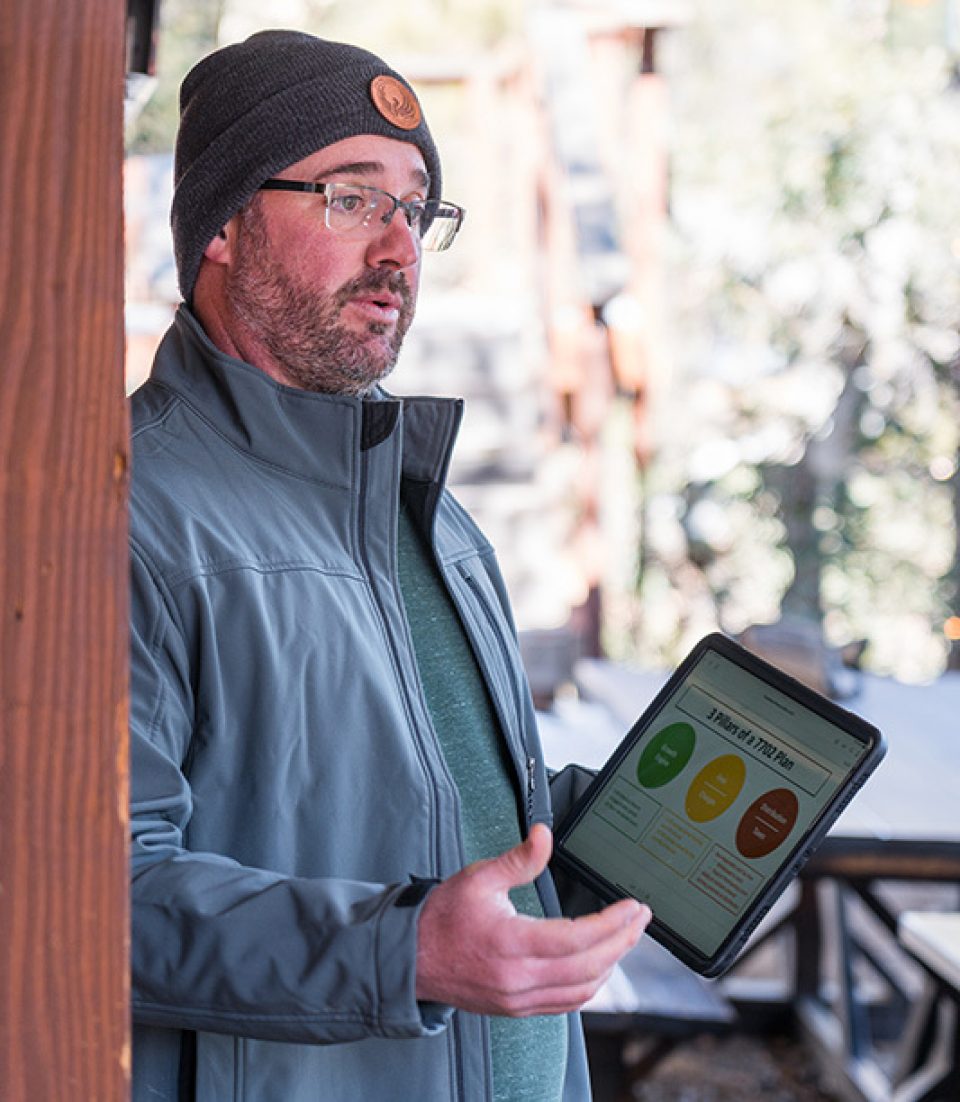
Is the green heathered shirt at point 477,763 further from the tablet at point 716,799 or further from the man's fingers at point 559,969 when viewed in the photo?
the man's fingers at point 559,969

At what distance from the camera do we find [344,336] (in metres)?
1.58

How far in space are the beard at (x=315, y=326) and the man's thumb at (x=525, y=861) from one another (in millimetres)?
631

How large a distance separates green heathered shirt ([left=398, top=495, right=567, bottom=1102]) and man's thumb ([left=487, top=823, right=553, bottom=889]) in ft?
1.22

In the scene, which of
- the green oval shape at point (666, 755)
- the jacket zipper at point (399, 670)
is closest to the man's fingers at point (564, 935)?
the jacket zipper at point (399, 670)

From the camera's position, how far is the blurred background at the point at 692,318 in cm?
614

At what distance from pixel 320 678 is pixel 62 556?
0.55 meters

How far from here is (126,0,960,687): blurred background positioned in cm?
614

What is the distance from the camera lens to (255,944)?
45.5 inches

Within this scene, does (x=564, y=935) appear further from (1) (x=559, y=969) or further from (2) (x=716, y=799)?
(2) (x=716, y=799)

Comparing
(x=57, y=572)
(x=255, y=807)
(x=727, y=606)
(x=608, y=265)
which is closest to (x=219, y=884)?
(x=255, y=807)

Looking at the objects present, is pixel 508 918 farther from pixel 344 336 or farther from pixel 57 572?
pixel 344 336

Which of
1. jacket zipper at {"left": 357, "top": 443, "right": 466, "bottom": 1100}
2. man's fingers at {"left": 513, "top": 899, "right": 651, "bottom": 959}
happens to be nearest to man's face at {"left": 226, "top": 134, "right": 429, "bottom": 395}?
jacket zipper at {"left": 357, "top": 443, "right": 466, "bottom": 1100}

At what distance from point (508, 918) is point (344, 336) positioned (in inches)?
27.5

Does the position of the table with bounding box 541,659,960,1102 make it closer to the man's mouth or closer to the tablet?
the tablet
